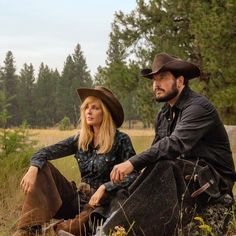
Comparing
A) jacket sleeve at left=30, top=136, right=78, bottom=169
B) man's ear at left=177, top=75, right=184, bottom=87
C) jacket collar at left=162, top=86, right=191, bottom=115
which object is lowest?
jacket sleeve at left=30, top=136, right=78, bottom=169

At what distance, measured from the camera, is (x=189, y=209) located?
3975 millimetres

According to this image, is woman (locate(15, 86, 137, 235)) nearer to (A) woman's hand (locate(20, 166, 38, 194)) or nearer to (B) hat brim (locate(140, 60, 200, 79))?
(A) woman's hand (locate(20, 166, 38, 194))

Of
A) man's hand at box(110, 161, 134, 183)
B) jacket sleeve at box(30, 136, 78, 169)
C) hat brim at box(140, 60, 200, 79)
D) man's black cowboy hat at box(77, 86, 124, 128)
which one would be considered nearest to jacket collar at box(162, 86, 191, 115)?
hat brim at box(140, 60, 200, 79)

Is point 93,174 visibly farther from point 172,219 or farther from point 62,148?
point 172,219

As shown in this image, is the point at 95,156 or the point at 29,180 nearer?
the point at 29,180

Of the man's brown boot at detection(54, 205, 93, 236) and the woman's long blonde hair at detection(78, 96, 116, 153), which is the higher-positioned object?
the woman's long blonde hair at detection(78, 96, 116, 153)

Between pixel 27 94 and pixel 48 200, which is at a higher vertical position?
pixel 27 94

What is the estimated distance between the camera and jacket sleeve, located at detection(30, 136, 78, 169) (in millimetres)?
4602

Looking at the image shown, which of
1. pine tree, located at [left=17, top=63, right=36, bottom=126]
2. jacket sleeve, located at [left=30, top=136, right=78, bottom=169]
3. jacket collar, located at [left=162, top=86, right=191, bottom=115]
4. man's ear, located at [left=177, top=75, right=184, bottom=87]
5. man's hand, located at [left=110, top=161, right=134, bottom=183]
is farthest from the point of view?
pine tree, located at [left=17, top=63, right=36, bottom=126]

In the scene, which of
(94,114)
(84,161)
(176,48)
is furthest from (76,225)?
(176,48)

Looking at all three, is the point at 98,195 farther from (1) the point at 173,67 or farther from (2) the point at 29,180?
(1) the point at 173,67

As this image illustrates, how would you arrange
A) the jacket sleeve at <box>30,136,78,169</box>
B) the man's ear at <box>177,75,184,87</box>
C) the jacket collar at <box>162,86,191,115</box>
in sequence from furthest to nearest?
the jacket sleeve at <box>30,136,78,169</box> → the man's ear at <box>177,75,184,87</box> → the jacket collar at <box>162,86,191,115</box>

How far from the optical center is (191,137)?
3908mm

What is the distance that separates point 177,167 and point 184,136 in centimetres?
24
